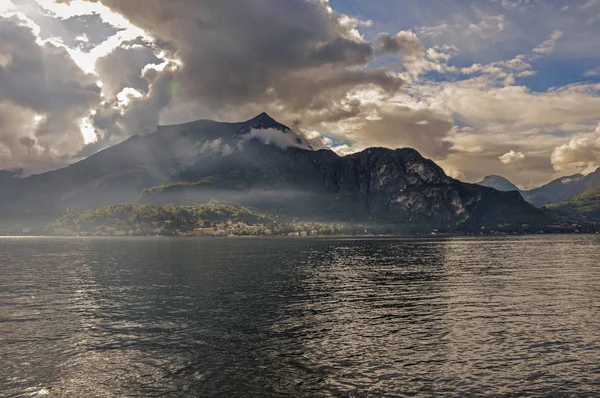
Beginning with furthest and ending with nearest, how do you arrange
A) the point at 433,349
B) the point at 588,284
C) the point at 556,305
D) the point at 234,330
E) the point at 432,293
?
the point at 588,284
the point at 432,293
the point at 556,305
the point at 234,330
the point at 433,349

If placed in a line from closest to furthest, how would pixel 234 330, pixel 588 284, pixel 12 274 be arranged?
pixel 234 330 → pixel 588 284 → pixel 12 274

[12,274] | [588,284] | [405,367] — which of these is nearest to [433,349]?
[405,367]

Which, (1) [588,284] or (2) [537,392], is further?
(1) [588,284]

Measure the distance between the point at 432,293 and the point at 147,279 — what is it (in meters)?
66.8

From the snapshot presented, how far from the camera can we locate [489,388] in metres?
30.1

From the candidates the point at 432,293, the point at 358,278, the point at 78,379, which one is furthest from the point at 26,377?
the point at 358,278

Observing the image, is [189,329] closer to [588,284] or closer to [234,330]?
[234,330]

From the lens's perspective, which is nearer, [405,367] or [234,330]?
[405,367]

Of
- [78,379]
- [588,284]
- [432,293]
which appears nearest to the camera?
[78,379]

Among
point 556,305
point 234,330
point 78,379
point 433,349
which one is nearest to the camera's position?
point 78,379

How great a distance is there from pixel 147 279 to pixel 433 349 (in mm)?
76902

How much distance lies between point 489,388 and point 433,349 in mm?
9628

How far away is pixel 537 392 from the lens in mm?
29391

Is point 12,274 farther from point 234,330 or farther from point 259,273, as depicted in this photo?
point 234,330
